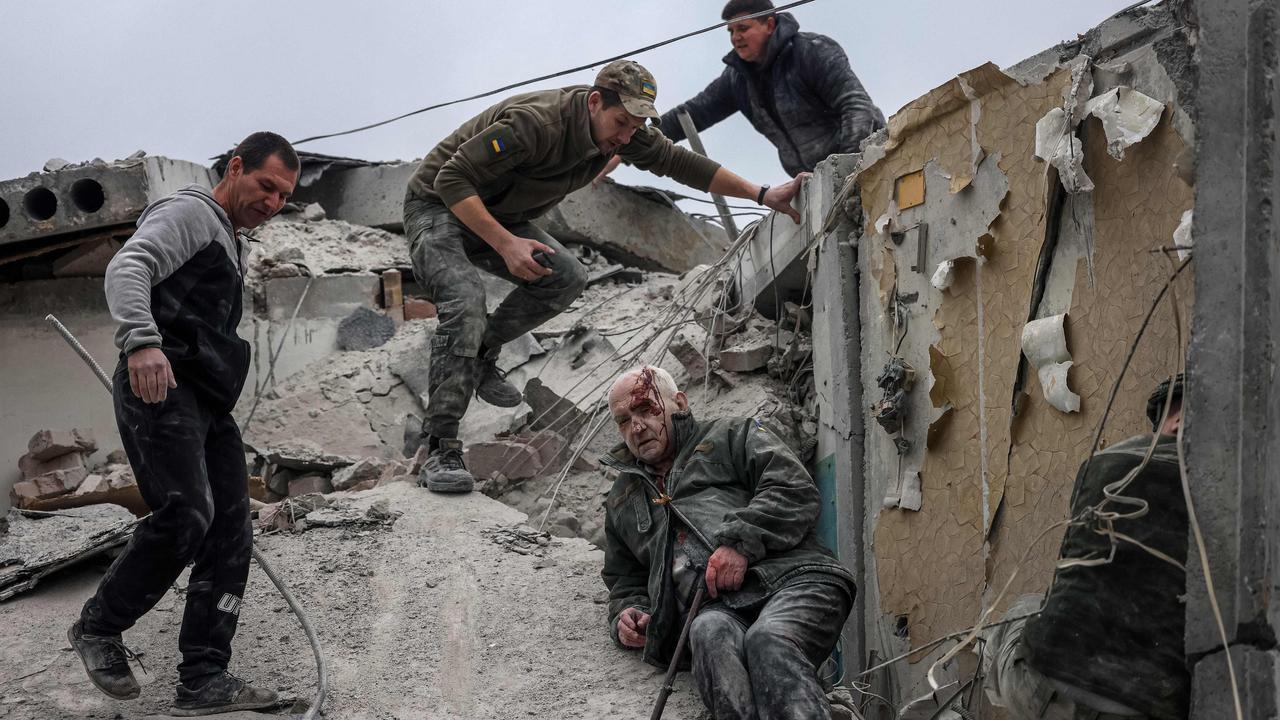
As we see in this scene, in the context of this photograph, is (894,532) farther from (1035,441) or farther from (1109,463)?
(1109,463)

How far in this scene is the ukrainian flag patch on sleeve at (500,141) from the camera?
547 cm

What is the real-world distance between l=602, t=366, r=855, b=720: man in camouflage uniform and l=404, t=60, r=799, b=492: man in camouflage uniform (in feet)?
4.64

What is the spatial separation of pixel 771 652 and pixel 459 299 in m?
2.62

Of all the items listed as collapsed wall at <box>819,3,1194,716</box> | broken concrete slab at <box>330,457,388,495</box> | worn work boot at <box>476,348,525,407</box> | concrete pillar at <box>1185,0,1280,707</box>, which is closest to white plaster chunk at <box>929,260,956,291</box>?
collapsed wall at <box>819,3,1194,716</box>

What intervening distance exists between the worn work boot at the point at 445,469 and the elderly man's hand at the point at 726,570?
2166 millimetres

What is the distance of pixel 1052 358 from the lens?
371 cm

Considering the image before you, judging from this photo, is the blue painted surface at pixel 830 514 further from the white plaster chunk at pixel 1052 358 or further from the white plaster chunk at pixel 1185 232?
the white plaster chunk at pixel 1185 232

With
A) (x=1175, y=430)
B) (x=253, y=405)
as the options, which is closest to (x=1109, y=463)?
(x=1175, y=430)

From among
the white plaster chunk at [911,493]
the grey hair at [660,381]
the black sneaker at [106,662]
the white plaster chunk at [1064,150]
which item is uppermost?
the white plaster chunk at [1064,150]

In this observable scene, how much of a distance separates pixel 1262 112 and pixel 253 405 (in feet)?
23.5

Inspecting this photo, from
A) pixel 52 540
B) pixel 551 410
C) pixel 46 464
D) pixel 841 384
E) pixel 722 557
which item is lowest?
pixel 46 464

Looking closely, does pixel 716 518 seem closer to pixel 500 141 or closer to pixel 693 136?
pixel 500 141

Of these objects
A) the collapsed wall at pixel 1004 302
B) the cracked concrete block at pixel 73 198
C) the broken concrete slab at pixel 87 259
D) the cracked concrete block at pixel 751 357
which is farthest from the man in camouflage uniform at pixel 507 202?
the broken concrete slab at pixel 87 259

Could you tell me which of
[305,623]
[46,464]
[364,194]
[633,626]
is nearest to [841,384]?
[633,626]
